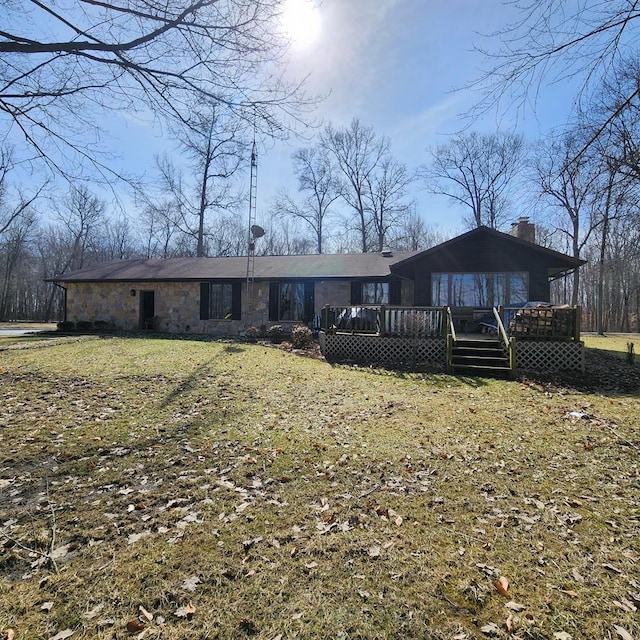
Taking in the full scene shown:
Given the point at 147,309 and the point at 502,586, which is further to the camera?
Answer: the point at 147,309

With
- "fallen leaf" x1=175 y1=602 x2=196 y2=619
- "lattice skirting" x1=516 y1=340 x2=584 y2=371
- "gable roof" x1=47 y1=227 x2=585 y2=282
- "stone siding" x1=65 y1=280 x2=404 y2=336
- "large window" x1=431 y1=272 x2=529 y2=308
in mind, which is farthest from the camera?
"stone siding" x1=65 y1=280 x2=404 y2=336

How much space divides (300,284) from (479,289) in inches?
301

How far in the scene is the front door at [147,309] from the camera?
1842cm

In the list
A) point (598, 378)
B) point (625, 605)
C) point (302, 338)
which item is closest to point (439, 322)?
point (598, 378)

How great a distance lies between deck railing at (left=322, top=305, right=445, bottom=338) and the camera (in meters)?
10.9

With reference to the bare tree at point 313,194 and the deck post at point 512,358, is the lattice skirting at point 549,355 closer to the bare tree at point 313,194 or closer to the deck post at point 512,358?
the deck post at point 512,358

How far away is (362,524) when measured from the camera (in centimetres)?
301

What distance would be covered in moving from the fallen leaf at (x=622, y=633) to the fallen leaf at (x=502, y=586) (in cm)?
52

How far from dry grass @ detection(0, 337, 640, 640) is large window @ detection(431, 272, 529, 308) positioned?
7.11 metres

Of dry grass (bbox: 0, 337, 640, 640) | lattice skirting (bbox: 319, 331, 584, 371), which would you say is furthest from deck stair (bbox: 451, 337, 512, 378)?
dry grass (bbox: 0, 337, 640, 640)

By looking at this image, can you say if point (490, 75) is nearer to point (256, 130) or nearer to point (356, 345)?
point (256, 130)

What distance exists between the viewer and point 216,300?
17859 mm

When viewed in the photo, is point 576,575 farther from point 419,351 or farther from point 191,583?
point 419,351

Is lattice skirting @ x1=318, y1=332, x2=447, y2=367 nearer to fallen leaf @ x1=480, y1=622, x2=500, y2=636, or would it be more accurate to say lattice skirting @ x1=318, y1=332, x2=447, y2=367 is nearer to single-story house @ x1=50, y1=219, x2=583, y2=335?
single-story house @ x1=50, y1=219, x2=583, y2=335
